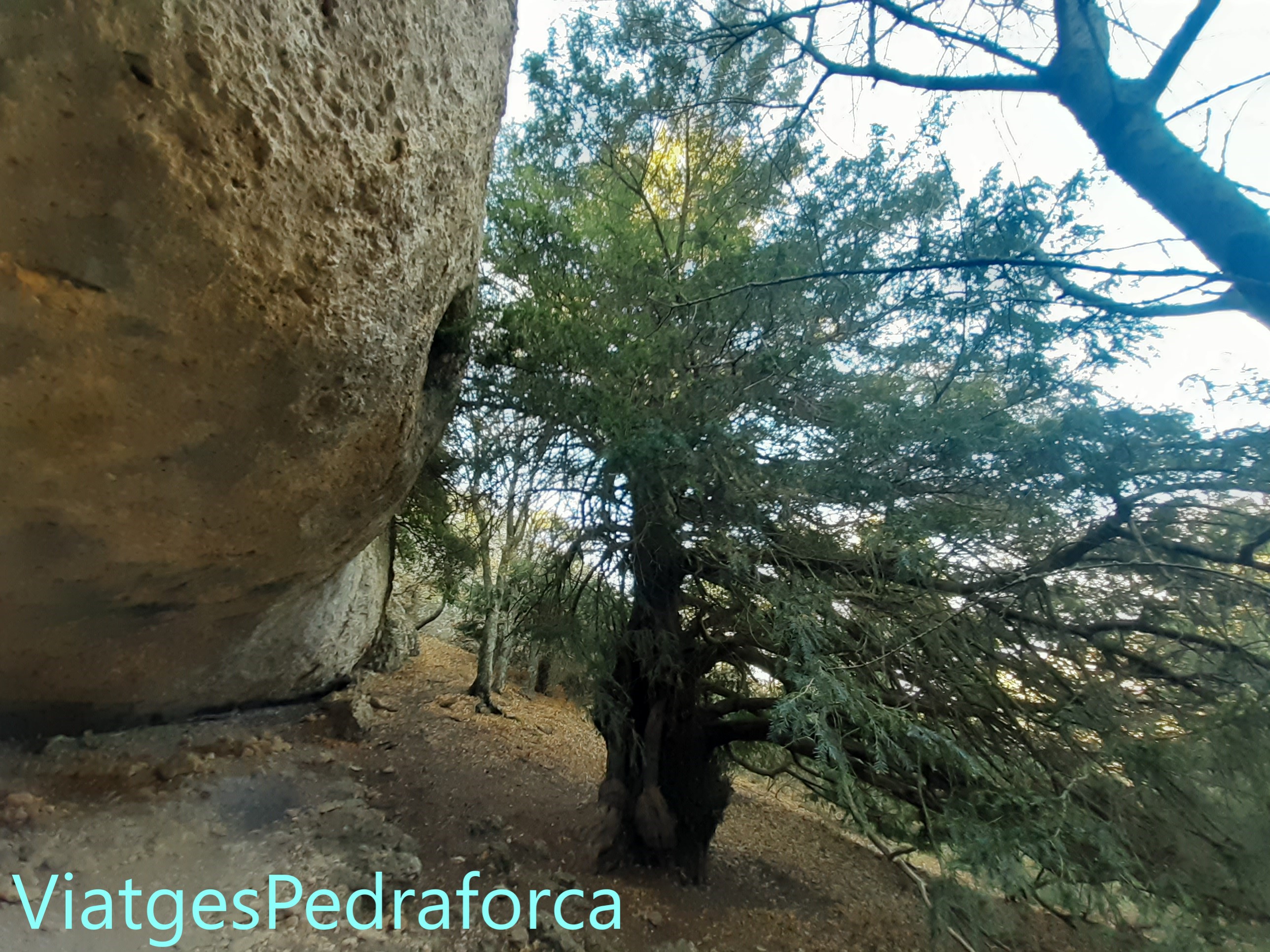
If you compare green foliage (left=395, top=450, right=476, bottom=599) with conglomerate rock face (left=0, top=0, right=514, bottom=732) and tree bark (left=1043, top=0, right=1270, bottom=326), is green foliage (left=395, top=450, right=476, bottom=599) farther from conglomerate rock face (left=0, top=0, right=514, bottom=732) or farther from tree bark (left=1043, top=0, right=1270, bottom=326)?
tree bark (left=1043, top=0, right=1270, bottom=326)

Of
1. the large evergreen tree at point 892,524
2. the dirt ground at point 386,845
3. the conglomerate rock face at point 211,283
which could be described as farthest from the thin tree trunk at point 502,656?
the conglomerate rock face at point 211,283

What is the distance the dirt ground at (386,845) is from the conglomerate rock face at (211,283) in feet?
2.92

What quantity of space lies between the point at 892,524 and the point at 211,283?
300 centimetres

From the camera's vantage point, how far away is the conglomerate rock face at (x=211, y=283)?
5.60ft

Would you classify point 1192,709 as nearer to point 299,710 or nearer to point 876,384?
point 876,384

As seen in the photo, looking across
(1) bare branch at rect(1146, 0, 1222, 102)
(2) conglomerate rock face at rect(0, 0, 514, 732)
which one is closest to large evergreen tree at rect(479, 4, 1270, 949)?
(1) bare branch at rect(1146, 0, 1222, 102)

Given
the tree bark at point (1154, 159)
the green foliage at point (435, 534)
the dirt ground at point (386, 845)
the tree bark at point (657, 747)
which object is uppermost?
the tree bark at point (1154, 159)

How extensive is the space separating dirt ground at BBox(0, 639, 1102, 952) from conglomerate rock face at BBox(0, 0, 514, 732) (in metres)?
0.89

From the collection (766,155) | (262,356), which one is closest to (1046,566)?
(766,155)

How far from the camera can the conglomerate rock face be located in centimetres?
171

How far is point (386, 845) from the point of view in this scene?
401 centimetres

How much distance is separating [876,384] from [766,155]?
1544mm

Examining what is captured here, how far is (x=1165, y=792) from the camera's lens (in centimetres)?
280

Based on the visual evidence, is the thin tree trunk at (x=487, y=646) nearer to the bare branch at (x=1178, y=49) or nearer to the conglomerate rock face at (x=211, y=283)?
the conglomerate rock face at (x=211, y=283)
